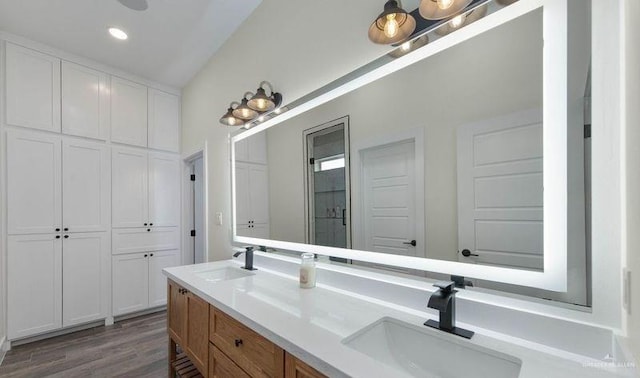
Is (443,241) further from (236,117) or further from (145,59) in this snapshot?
(145,59)

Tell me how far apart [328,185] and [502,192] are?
0.87 meters

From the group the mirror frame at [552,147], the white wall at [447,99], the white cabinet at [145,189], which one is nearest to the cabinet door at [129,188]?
the white cabinet at [145,189]

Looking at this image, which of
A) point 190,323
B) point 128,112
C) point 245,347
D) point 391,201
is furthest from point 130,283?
point 391,201

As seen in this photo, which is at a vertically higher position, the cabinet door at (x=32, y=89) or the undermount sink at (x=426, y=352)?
the cabinet door at (x=32, y=89)

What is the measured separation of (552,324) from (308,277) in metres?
0.97

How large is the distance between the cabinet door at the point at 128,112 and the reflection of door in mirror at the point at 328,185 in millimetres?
2521

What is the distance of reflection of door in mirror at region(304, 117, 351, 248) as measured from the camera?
4.91 feet

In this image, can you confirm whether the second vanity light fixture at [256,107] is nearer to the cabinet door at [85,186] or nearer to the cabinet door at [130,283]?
the cabinet door at [85,186]

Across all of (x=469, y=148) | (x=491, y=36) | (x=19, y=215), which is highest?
(x=491, y=36)

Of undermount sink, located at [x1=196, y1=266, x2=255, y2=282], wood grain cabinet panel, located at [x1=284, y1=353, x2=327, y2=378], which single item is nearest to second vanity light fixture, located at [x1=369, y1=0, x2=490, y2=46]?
wood grain cabinet panel, located at [x1=284, y1=353, x2=327, y2=378]

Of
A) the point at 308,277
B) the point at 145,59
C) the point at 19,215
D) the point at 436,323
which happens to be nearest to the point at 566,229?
the point at 436,323

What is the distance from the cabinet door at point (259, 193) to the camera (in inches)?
82.7

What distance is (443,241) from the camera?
1.08 m

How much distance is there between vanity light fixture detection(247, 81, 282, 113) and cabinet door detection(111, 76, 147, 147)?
201cm
